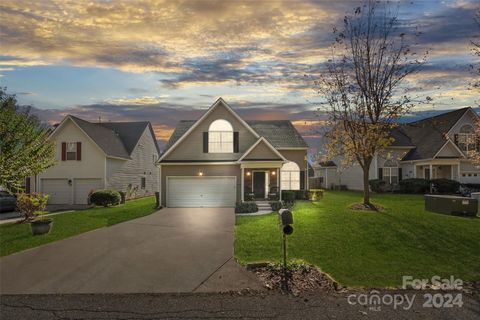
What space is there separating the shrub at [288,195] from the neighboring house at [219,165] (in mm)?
1594

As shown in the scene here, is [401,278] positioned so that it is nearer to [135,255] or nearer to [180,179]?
[135,255]

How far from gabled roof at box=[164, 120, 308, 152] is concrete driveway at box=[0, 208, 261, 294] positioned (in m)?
14.4

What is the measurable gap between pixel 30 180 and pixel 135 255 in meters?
22.8

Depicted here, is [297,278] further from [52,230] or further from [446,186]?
[446,186]

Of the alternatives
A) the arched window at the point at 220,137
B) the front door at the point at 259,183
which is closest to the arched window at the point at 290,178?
the front door at the point at 259,183

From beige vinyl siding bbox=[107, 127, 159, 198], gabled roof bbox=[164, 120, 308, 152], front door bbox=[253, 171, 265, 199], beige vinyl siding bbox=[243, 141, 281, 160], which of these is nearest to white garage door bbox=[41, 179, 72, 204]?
beige vinyl siding bbox=[107, 127, 159, 198]

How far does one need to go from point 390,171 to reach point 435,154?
182 inches

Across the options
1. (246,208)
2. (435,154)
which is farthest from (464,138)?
(246,208)

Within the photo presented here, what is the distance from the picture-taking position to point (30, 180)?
2778cm

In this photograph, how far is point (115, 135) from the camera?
110ft

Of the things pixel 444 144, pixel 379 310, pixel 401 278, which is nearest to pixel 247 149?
pixel 401 278

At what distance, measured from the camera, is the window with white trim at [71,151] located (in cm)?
2777

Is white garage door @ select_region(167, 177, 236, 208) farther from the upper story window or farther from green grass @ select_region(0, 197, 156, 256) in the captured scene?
the upper story window

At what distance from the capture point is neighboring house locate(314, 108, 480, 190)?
32000 mm
